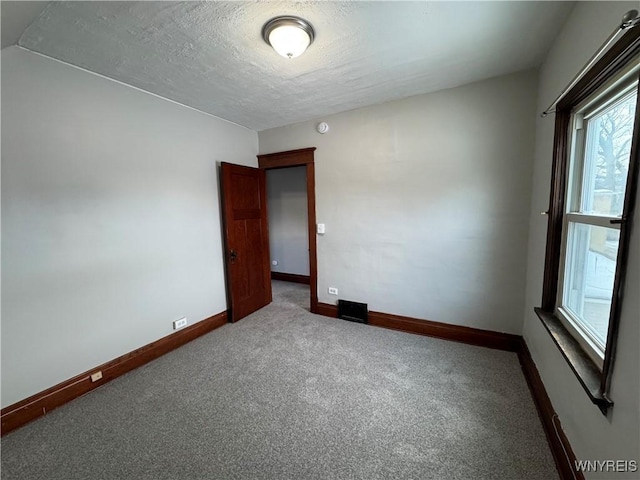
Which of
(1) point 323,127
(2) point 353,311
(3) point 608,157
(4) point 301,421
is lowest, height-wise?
(4) point 301,421

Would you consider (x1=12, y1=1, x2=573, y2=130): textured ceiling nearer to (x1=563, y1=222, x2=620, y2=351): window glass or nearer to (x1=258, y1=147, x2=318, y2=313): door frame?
(x1=258, y1=147, x2=318, y2=313): door frame

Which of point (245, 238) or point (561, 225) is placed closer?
point (561, 225)

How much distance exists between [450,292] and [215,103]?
3186 mm

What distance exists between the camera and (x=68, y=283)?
197 centimetres

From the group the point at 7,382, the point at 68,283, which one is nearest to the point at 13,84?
the point at 68,283

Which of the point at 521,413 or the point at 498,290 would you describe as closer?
the point at 521,413

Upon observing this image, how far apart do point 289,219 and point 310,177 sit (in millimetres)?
1924

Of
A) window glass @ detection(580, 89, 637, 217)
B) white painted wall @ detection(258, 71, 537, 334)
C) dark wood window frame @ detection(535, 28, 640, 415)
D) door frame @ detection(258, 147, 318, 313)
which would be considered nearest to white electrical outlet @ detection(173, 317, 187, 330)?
door frame @ detection(258, 147, 318, 313)

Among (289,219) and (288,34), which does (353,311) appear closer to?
(289,219)

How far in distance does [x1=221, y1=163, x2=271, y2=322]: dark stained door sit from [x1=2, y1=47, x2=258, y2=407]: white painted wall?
0.33m

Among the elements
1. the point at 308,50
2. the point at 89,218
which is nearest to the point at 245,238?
the point at 89,218

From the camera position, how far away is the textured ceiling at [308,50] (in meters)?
1.46

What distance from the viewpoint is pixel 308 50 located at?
1.83 m

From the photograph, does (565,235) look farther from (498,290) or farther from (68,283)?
(68,283)
